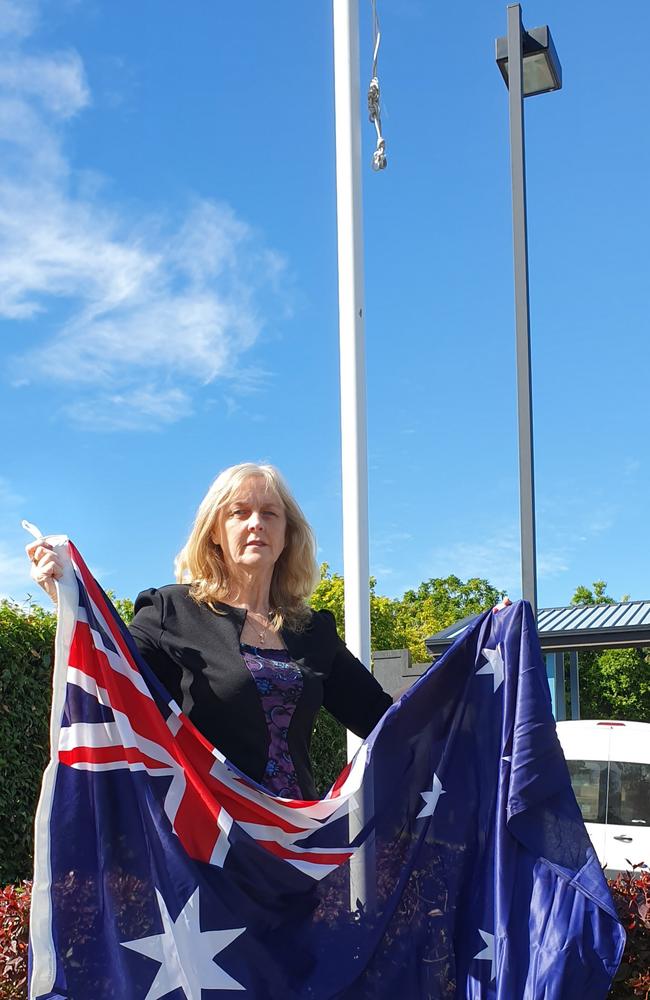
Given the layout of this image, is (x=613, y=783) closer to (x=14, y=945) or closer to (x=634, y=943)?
(x=634, y=943)

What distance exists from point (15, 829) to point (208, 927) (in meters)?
3.67

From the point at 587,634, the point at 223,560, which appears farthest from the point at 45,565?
the point at 587,634

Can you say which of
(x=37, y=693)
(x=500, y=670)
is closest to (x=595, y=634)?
(x=37, y=693)

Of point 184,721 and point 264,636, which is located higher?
point 264,636

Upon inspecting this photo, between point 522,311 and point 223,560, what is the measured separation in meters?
1.84

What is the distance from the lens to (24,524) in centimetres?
359

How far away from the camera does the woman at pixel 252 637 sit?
3.44 m

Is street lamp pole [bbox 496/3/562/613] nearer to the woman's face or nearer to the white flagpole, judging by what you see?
the white flagpole

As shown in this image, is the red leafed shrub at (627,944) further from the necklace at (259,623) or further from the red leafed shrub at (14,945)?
the necklace at (259,623)

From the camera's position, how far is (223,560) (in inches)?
152

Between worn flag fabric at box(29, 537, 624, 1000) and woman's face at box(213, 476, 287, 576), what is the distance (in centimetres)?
53

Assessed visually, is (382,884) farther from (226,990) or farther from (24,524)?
(24,524)

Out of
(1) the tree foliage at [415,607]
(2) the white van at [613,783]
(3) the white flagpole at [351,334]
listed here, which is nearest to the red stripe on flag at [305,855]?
(3) the white flagpole at [351,334]

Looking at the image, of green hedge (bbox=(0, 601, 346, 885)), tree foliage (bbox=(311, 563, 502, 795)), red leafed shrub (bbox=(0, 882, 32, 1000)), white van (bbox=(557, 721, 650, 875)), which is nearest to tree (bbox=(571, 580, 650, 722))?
tree foliage (bbox=(311, 563, 502, 795))
